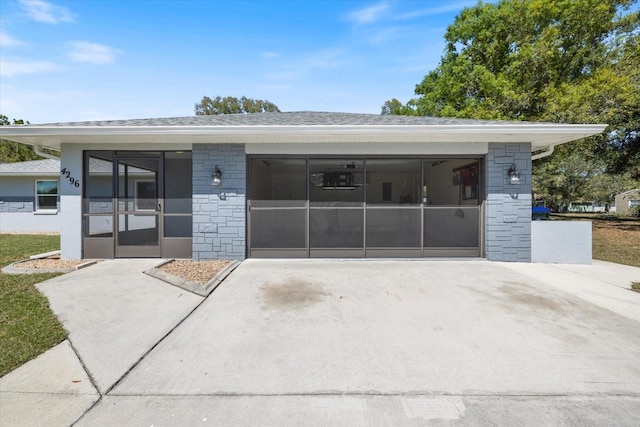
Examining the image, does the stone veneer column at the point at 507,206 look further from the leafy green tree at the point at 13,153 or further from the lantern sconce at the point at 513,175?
the leafy green tree at the point at 13,153

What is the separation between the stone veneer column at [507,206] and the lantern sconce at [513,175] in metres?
0.06

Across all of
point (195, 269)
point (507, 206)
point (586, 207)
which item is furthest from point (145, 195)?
point (586, 207)

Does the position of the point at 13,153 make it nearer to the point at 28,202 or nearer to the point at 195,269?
the point at 28,202

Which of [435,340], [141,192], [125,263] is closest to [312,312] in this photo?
[435,340]

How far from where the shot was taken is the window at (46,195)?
12992 mm

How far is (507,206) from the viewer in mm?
6641

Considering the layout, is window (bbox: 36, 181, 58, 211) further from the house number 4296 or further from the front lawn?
the front lawn

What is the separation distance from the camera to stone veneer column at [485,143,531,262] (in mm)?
6613

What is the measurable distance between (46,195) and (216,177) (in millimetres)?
11670

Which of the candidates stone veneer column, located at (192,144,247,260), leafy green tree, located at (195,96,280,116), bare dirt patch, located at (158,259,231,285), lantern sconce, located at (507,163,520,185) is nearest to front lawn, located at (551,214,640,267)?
lantern sconce, located at (507,163,520,185)

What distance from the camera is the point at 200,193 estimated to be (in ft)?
21.8

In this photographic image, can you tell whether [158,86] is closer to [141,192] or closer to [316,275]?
[141,192]

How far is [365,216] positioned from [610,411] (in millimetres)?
5049

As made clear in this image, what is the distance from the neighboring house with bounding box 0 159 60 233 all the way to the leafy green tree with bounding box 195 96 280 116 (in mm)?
20623
